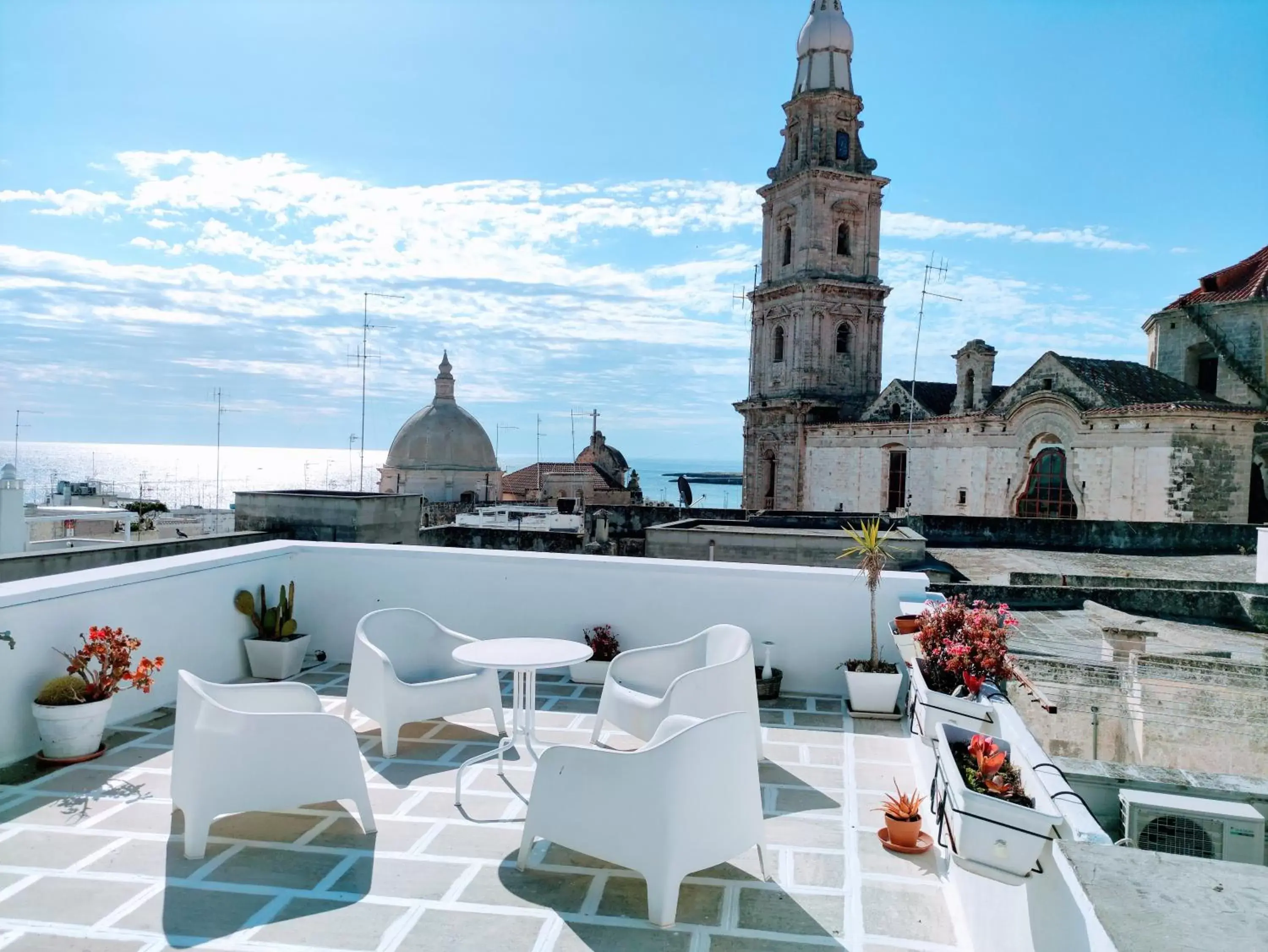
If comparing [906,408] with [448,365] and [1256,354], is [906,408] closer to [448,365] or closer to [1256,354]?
[1256,354]

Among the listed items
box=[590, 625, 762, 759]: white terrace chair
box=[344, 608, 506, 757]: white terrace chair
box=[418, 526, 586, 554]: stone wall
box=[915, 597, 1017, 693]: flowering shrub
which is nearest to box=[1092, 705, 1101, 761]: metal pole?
box=[915, 597, 1017, 693]: flowering shrub

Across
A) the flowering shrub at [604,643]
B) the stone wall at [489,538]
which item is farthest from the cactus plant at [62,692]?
the stone wall at [489,538]

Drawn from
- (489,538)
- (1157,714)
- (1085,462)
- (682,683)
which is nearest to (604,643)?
(682,683)

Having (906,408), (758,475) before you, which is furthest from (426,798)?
(758,475)

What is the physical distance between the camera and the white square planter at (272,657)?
6289 mm

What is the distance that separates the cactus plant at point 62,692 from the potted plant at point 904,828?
409cm

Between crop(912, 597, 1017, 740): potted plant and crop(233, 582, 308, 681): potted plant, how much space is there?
4.29 meters

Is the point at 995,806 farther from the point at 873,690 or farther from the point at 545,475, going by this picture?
the point at 545,475

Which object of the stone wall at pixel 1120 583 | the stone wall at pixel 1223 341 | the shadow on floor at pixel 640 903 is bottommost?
the shadow on floor at pixel 640 903

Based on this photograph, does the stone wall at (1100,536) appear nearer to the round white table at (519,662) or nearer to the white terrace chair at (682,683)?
the white terrace chair at (682,683)

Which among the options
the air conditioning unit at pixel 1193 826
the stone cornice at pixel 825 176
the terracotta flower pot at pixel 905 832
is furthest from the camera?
the stone cornice at pixel 825 176

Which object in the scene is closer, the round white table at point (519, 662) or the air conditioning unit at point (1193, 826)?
the round white table at point (519, 662)

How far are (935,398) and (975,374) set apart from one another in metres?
3.16

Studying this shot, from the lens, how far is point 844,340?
3391 centimetres
